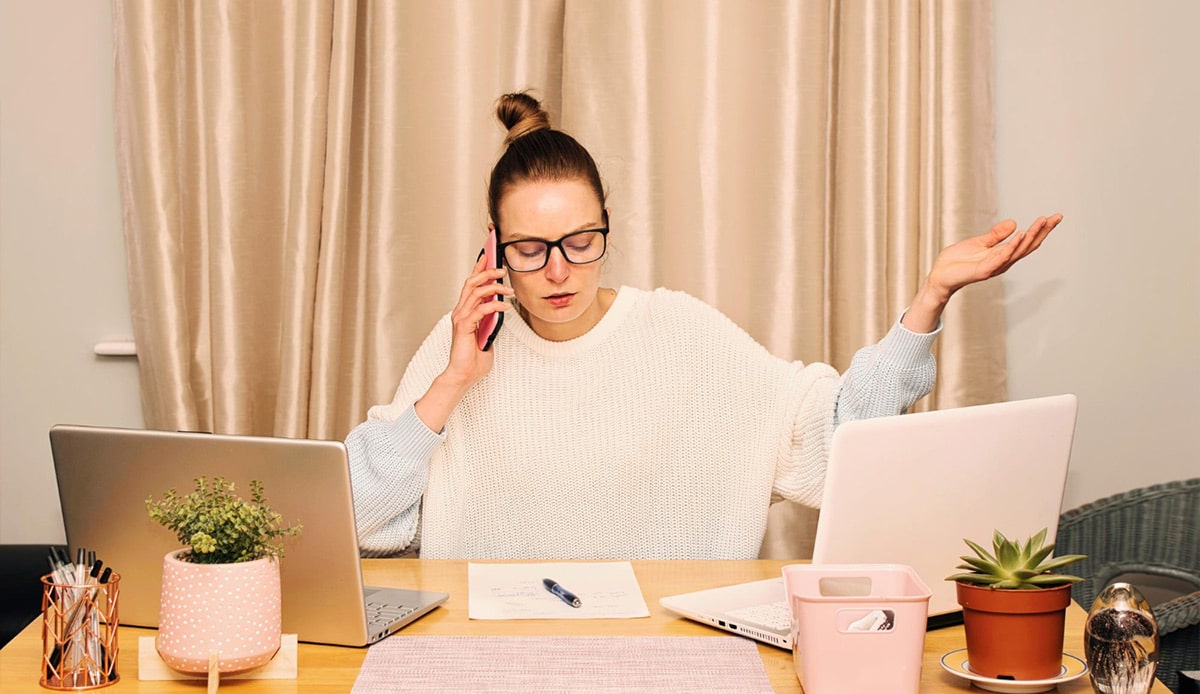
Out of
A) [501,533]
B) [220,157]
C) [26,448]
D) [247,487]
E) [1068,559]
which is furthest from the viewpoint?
[26,448]

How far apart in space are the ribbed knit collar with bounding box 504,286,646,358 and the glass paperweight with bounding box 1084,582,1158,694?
43.3 inches

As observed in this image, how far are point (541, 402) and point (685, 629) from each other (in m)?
0.74

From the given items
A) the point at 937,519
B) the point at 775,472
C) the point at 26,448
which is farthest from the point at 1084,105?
the point at 26,448

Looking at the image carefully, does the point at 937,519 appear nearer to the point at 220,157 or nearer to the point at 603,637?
the point at 603,637

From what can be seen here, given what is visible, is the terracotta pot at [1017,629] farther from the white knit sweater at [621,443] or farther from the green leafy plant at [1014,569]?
the white knit sweater at [621,443]

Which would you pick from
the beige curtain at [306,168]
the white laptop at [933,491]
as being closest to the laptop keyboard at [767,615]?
the white laptop at [933,491]

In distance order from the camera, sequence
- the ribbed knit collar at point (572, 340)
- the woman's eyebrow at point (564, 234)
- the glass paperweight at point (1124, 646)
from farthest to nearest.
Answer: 1. the ribbed knit collar at point (572, 340)
2. the woman's eyebrow at point (564, 234)
3. the glass paperweight at point (1124, 646)

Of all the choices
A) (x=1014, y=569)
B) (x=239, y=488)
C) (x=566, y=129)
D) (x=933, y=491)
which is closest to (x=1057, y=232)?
(x=566, y=129)

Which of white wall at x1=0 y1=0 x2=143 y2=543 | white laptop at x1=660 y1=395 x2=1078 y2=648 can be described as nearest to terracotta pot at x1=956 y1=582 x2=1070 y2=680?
white laptop at x1=660 y1=395 x2=1078 y2=648

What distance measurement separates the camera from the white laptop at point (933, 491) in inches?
49.3

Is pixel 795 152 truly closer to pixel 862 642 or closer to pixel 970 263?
pixel 970 263

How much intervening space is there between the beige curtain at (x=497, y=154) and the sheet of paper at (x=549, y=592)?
2.84ft

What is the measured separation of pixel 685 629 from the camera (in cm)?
139

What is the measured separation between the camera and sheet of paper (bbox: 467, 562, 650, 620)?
4.74ft
